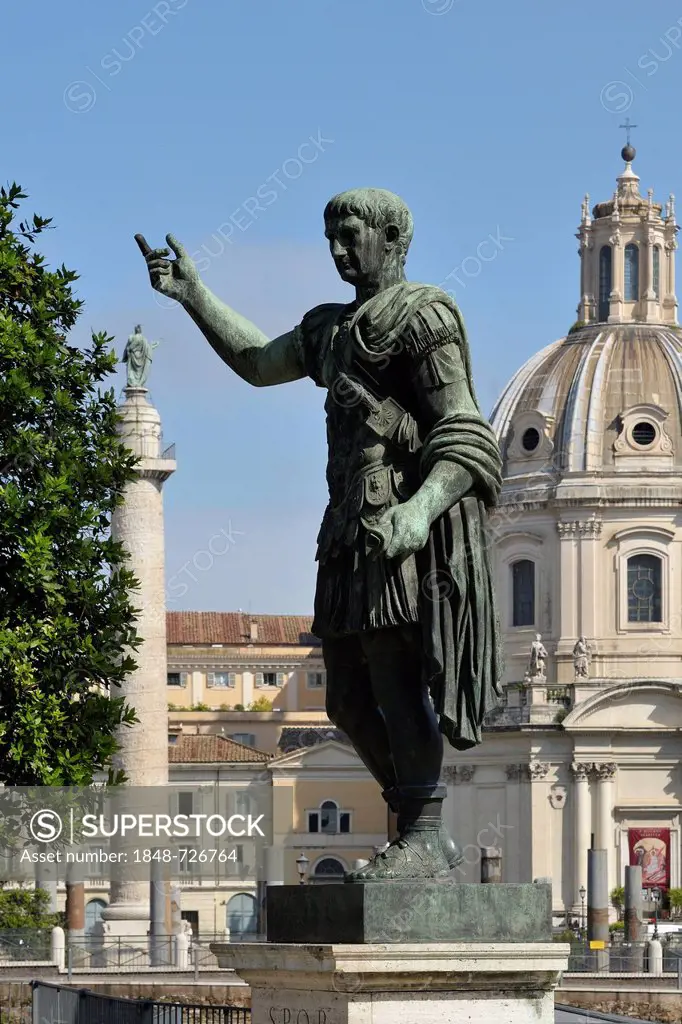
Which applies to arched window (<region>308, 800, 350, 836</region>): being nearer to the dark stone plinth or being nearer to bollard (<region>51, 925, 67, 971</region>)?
bollard (<region>51, 925, 67, 971</region>)

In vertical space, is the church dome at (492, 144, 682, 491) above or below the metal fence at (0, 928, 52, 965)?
above

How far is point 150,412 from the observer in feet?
192

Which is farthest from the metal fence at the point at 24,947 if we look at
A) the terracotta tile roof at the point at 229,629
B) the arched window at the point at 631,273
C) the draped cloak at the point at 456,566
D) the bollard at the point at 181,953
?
the terracotta tile roof at the point at 229,629

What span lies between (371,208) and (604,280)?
7816 centimetres

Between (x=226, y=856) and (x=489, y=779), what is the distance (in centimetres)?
1086

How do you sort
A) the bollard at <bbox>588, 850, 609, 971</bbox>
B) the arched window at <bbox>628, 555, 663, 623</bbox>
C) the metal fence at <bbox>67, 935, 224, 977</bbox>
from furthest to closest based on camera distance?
the arched window at <bbox>628, 555, 663, 623</bbox>
the bollard at <bbox>588, 850, 609, 971</bbox>
the metal fence at <bbox>67, 935, 224, 977</bbox>

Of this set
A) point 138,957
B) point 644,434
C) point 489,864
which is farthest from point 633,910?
point 644,434

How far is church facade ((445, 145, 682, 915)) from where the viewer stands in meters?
76.5

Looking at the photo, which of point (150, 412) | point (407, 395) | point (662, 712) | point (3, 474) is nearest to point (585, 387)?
point (662, 712)

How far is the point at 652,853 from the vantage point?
75938 millimetres

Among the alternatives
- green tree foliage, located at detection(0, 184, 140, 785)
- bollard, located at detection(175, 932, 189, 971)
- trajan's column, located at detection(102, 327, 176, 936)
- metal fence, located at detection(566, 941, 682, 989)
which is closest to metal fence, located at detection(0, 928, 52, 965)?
A: bollard, located at detection(175, 932, 189, 971)

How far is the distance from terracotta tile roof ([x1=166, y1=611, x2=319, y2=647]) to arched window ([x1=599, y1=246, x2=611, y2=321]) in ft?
92.5

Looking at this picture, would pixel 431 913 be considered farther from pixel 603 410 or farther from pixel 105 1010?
pixel 603 410

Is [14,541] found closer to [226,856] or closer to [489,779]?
[489,779]
